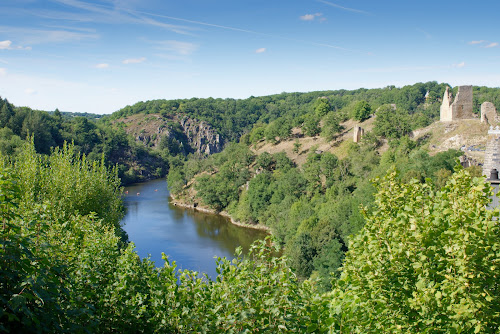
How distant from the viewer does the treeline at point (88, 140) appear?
77.9m

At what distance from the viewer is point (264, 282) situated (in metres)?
6.50

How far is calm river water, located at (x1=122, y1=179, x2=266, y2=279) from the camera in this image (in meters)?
40.0

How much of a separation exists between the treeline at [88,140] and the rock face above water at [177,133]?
13340 mm

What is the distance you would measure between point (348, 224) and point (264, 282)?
102 ft

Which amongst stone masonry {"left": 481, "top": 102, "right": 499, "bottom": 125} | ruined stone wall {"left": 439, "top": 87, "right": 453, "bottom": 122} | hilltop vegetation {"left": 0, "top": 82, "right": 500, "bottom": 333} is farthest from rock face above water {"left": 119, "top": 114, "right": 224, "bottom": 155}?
hilltop vegetation {"left": 0, "top": 82, "right": 500, "bottom": 333}

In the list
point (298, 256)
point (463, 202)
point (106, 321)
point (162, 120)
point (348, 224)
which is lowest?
point (298, 256)

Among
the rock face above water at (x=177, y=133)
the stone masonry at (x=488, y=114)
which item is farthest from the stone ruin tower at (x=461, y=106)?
the rock face above water at (x=177, y=133)

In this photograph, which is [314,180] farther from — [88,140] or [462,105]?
[88,140]

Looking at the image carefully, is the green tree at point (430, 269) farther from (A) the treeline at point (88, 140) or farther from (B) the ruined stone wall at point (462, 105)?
(A) the treeline at point (88, 140)

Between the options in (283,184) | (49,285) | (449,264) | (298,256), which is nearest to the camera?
(49,285)

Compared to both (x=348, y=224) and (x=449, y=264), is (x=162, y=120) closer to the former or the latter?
(x=348, y=224)

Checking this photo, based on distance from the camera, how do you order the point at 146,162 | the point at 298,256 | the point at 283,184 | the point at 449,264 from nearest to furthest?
1. the point at 449,264
2. the point at 298,256
3. the point at 283,184
4. the point at 146,162

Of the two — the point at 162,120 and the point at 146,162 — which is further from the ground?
the point at 162,120

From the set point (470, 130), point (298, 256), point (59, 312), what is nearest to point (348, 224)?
point (298, 256)
